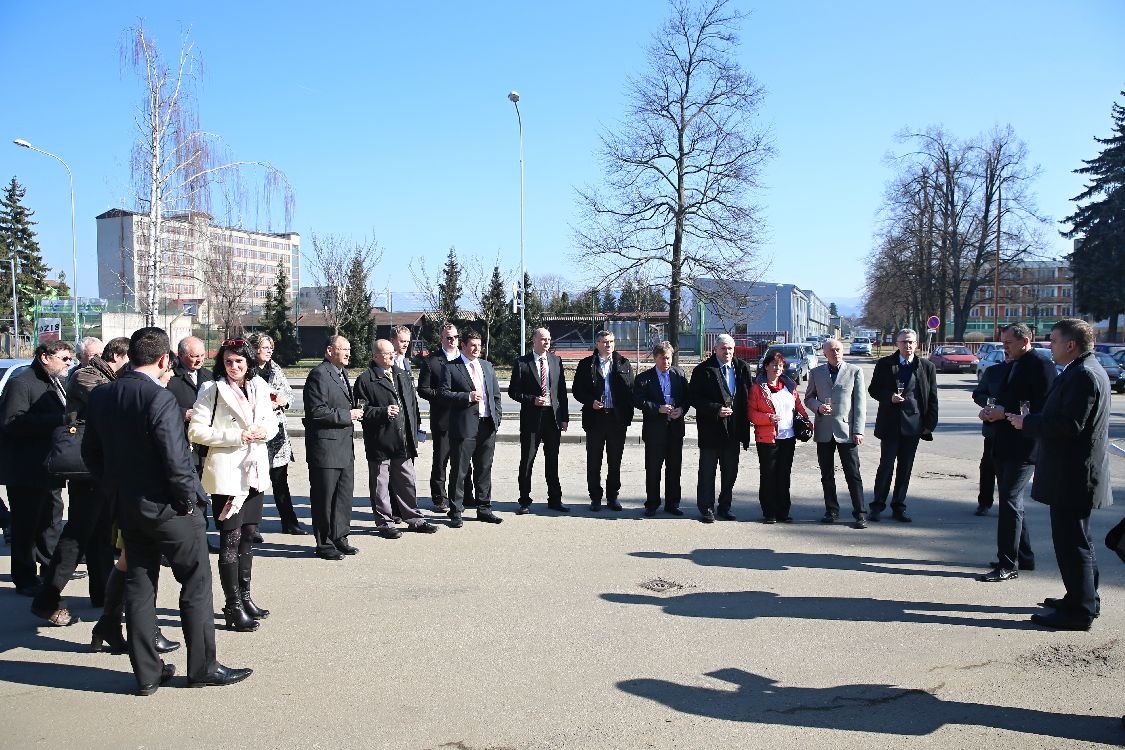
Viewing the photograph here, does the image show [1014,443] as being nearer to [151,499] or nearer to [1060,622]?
[1060,622]

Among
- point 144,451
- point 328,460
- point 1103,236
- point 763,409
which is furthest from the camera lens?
point 1103,236

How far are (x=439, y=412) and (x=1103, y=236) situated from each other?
2219 inches

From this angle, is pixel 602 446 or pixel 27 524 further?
pixel 602 446

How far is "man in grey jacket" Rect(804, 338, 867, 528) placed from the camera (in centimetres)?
885

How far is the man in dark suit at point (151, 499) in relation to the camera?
443 cm

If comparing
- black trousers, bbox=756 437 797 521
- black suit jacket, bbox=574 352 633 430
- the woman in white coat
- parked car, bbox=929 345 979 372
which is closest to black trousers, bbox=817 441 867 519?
black trousers, bbox=756 437 797 521

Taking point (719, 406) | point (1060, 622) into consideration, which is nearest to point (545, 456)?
point (719, 406)

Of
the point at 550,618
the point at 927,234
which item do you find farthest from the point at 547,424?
the point at 927,234

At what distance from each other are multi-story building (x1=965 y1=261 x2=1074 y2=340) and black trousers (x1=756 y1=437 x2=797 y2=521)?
133ft

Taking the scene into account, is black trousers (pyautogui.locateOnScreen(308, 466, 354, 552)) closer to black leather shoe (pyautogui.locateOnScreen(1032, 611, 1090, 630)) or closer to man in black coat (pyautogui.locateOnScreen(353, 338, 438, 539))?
man in black coat (pyautogui.locateOnScreen(353, 338, 438, 539))

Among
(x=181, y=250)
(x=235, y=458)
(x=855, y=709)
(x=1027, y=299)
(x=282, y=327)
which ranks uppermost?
(x=1027, y=299)

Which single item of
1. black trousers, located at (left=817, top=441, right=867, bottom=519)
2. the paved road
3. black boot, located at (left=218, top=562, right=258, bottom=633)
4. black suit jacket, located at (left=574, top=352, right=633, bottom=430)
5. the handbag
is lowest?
the paved road

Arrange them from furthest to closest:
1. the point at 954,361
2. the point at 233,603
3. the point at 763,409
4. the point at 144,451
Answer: the point at 954,361, the point at 763,409, the point at 233,603, the point at 144,451

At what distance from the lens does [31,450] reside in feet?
20.5
